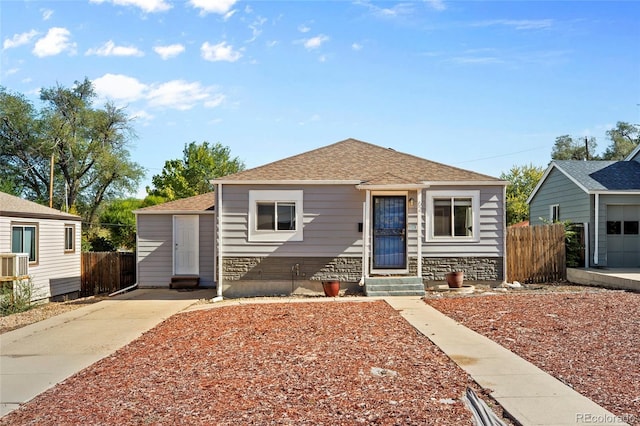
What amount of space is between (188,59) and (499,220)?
1059 cm

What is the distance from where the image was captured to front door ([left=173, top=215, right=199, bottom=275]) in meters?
16.5

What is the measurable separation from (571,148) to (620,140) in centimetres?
460

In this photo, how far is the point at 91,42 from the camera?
51.7 ft

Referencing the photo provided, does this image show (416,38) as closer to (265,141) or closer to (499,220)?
(499,220)

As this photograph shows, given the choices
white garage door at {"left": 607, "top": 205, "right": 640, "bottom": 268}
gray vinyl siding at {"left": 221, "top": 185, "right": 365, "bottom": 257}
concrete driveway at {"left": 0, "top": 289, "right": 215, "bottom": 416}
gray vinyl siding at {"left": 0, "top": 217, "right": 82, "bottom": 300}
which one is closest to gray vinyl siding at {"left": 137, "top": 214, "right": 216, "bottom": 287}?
concrete driveway at {"left": 0, "top": 289, "right": 215, "bottom": 416}

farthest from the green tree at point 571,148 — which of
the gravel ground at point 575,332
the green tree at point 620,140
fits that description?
the gravel ground at point 575,332

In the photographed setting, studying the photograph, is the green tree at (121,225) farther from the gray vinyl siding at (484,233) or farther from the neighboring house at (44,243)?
the gray vinyl siding at (484,233)

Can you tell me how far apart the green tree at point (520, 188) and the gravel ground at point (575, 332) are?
22.6 meters

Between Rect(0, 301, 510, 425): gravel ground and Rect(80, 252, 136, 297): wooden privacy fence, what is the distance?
9.73m

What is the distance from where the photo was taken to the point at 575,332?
7.99m

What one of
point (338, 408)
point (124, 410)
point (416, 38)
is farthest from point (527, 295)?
point (124, 410)

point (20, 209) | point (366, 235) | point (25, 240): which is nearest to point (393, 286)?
point (366, 235)

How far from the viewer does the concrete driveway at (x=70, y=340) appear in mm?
6465

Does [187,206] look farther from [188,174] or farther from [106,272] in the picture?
[188,174]
